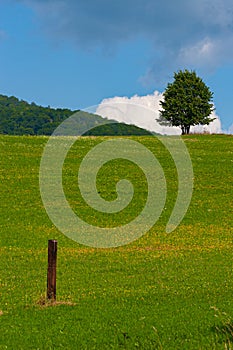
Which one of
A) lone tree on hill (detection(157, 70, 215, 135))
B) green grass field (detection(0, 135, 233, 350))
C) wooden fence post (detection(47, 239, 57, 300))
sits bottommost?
green grass field (detection(0, 135, 233, 350))

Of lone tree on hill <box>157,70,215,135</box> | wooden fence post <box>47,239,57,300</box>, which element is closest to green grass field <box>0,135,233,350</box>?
wooden fence post <box>47,239,57,300</box>

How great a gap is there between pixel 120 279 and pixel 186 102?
3412 inches

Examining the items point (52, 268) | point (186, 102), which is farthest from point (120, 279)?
point (186, 102)

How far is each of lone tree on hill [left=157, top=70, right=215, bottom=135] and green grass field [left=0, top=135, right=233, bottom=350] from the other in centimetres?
6153

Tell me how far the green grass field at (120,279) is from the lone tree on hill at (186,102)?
61534mm

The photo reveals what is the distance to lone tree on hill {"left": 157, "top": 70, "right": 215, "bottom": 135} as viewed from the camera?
103188 mm

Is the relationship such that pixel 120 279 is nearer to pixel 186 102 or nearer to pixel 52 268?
pixel 52 268

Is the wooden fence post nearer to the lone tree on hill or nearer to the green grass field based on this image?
the green grass field

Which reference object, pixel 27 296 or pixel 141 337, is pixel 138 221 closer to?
pixel 27 296

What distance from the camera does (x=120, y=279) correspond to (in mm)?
19281

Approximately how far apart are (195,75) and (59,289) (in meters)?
94.8

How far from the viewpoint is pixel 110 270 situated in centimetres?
2097

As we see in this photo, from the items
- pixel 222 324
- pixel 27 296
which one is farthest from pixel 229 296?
pixel 27 296

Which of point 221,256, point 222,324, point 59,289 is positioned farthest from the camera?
point 221,256
